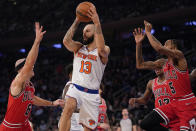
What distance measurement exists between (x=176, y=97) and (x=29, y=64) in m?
2.38

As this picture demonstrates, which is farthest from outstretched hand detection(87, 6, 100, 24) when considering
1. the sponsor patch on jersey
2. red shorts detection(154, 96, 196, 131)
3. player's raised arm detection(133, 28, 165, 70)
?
red shorts detection(154, 96, 196, 131)

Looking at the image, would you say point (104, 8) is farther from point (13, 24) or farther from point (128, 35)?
point (13, 24)

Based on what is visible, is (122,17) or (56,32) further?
(56,32)

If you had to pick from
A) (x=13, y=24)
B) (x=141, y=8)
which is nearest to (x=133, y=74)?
(x=141, y=8)

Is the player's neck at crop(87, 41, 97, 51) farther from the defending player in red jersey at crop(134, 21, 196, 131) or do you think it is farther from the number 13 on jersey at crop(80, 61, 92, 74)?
the defending player in red jersey at crop(134, 21, 196, 131)

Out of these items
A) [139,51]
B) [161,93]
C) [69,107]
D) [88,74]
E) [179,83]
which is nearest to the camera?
[69,107]

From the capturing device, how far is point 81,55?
4371 millimetres

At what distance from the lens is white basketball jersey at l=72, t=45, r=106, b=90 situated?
4.25 m

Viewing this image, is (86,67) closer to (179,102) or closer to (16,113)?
(16,113)

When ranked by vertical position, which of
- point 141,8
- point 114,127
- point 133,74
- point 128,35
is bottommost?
point 114,127

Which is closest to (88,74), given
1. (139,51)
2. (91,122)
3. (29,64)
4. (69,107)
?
(69,107)

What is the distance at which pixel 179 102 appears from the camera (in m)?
4.53

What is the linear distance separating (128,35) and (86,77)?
1201 centimetres

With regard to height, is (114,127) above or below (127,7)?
below
